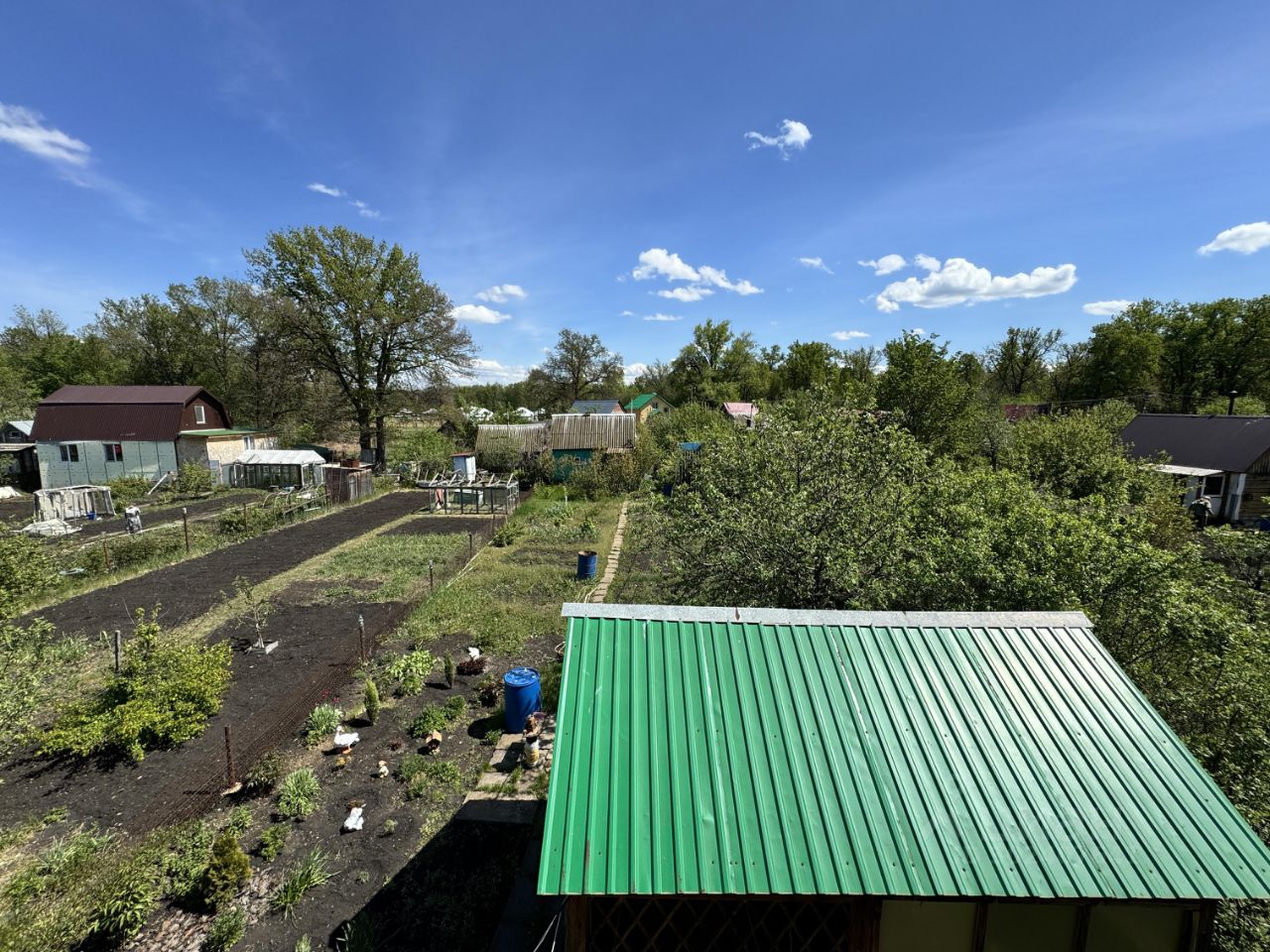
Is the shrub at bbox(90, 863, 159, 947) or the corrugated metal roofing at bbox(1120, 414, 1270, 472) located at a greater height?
the corrugated metal roofing at bbox(1120, 414, 1270, 472)

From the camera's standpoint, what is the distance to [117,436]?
3048 centimetres

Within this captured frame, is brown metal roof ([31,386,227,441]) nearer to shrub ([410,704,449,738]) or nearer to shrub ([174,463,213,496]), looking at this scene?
shrub ([174,463,213,496])

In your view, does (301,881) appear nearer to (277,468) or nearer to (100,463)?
(277,468)

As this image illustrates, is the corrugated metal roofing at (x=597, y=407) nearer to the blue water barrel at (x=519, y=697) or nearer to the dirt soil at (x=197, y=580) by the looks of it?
the dirt soil at (x=197, y=580)

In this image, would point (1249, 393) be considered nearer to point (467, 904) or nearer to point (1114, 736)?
point (1114, 736)

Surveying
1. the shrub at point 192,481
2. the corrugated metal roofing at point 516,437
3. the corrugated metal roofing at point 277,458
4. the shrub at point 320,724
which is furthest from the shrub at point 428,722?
the shrub at point 192,481

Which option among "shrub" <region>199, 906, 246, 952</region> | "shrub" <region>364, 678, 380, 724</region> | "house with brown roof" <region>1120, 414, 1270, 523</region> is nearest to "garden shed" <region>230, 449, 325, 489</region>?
"shrub" <region>364, 678, 380, 724</region>

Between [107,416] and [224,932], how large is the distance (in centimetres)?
3667

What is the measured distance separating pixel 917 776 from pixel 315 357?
131 ft

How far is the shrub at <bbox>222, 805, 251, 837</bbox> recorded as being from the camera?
7.05 meters

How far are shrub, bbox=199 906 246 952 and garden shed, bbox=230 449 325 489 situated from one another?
27489 mm

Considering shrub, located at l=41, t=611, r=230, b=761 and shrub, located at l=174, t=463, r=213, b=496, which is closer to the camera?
shrub, located at l=41, t=611, r=230, b=761

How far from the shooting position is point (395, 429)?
1694 inches

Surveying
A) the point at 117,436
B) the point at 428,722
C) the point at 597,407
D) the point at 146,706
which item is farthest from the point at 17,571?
the point at 597,407
